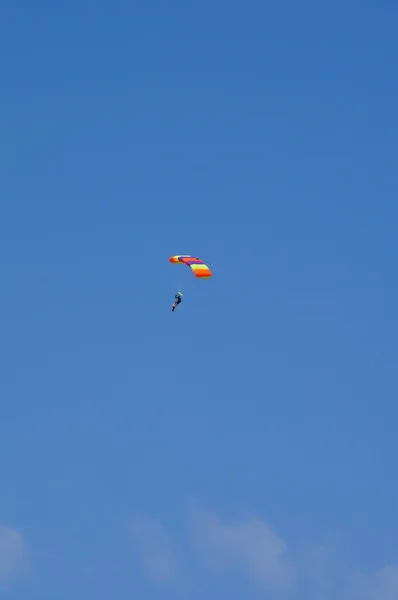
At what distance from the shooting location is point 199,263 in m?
162

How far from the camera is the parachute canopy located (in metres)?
160

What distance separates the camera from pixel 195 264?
16150 cm

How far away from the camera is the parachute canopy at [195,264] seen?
6280 inches

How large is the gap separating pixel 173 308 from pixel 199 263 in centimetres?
575

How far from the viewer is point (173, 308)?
544 feet
